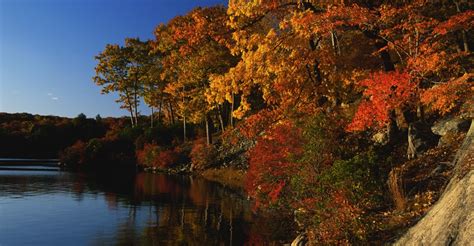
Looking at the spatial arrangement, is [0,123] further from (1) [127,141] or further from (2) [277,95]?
(2) [277,95]

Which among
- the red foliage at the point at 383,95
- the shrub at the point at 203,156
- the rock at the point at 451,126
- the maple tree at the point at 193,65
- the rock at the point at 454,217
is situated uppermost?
the maple tree at the point at 193,65

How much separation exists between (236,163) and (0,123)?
63.4m

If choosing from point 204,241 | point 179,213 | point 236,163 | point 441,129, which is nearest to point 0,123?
point 236,163

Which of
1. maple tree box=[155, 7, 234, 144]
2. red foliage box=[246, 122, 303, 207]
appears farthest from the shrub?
red foliage box=[246, 122, 303, 207]

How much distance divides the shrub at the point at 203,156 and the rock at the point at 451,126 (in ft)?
105

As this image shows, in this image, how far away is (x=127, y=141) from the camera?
2552 inches

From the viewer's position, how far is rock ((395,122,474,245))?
9383mm

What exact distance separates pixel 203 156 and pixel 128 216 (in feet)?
83.5

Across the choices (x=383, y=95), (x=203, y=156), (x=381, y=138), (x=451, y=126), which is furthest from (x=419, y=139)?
(x=203, y=156)

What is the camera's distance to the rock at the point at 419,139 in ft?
61.4

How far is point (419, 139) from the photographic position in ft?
62.4

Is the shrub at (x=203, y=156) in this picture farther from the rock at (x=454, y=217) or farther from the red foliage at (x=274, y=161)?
the rock at (x=454, y=217)

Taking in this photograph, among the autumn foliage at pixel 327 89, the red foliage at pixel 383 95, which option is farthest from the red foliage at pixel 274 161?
the red foliage at pixel 383 95

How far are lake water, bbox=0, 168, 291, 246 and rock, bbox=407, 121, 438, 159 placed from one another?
22.1 feet
